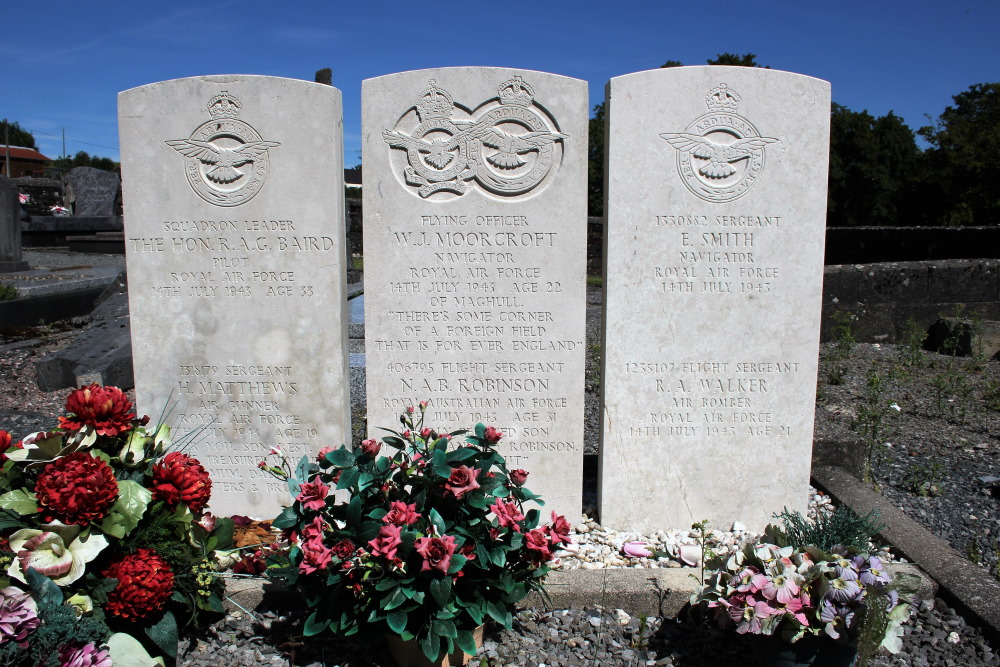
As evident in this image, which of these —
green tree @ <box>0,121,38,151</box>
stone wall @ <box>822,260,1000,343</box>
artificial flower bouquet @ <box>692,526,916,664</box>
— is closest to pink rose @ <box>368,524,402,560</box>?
artificial flower bouquet @ <box>692,526,916,664</box>

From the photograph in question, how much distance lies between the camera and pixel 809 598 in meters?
2.73

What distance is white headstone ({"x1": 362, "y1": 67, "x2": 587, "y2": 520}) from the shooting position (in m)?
3.93

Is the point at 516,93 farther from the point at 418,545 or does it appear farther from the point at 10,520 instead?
the point at 10,520

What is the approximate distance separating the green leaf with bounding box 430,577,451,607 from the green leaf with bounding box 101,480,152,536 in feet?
3.86

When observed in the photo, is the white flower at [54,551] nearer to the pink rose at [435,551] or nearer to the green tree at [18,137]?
the pink rose at [435,551]

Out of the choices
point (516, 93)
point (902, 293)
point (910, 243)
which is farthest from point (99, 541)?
point (910, 243)

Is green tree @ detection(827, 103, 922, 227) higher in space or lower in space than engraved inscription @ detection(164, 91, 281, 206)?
higher

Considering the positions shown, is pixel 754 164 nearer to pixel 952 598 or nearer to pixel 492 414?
pixel 492 414

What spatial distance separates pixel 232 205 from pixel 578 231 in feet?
6.39

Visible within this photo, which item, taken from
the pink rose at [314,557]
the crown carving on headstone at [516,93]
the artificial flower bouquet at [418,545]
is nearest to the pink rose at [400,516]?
the artificial flower bouquet at [418,545]

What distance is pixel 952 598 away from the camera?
323 cm

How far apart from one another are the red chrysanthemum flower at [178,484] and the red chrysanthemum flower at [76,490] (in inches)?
8.8

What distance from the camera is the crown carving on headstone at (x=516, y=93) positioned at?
3.92m

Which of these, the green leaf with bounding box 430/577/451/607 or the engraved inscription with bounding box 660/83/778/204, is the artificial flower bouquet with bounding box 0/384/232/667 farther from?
the engraved inscription with bounding box 660/83/778/204
